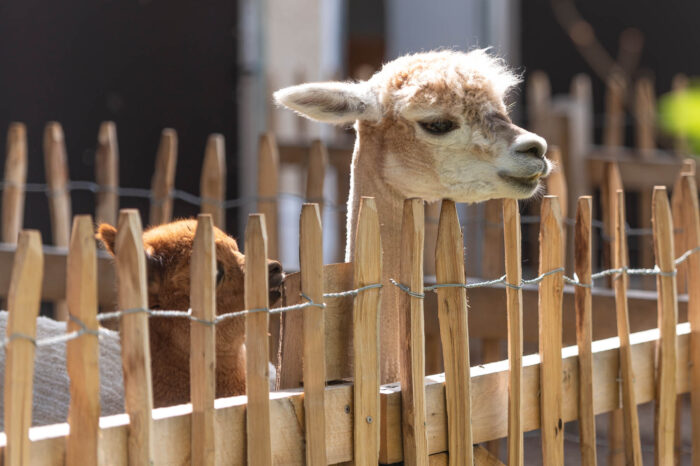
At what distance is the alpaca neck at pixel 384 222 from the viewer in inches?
136

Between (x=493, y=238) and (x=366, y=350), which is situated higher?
(x=493, y=238)

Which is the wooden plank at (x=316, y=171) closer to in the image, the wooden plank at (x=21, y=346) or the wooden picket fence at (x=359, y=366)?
the wooden picket fence at (x=359, y=366)

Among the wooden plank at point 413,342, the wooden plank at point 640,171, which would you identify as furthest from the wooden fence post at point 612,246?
the wooden plank at point 640,171

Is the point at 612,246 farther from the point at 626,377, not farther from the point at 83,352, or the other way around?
the point at 83,352

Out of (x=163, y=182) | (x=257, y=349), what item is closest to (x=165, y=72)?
(x=163, y=182)

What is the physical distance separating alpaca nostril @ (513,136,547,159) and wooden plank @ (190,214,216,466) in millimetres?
1448

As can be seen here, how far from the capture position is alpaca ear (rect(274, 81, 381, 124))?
11.6 ft

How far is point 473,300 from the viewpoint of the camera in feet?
14.5

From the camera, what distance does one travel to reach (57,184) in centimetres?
520

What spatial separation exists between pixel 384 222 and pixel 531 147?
0.59 m

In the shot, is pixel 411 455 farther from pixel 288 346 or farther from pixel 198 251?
pixel 198 251

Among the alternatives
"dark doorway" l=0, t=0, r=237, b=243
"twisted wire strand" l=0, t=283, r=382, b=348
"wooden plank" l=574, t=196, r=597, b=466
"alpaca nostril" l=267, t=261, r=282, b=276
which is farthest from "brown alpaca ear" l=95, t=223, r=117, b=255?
"dark doorway" l=0, t=0, r=237, b=243

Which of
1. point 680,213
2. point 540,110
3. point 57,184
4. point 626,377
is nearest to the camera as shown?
point 626,377

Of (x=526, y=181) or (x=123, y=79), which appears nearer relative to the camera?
(x=526, y=181)
